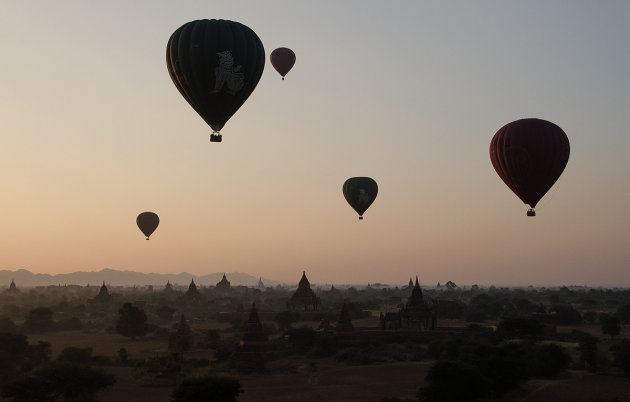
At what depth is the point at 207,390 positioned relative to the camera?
30.3m

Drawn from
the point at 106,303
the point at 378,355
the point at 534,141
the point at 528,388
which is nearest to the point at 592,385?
the point at 528,388

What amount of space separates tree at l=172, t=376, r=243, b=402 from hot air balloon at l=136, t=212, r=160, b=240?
150ft

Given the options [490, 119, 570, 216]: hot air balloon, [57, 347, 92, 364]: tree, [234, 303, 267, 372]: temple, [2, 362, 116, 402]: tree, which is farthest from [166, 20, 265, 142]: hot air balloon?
[57, 347, 92, 364]: tree

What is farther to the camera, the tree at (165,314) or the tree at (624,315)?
the tree at (165,314)

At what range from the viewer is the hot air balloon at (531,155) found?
4038 centimetres

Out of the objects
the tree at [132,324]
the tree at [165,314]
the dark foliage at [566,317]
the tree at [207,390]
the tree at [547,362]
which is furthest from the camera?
the tree at [165,314]

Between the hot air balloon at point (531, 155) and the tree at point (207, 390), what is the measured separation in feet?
68.7

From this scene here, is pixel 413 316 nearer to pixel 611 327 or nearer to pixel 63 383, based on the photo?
pixel 611 327

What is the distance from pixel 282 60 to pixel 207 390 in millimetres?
32685

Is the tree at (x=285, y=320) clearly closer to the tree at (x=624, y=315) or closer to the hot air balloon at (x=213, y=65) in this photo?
the tree at (x=624, y=315)

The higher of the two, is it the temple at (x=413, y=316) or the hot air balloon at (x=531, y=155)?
the hot air balloon at (x=531, y=155)

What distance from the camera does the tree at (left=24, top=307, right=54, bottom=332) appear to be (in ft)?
252

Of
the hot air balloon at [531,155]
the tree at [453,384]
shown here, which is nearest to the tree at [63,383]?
the tree at [453,384]

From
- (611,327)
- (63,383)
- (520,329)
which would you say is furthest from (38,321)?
(611,327)
